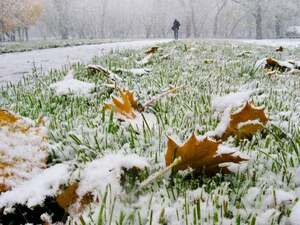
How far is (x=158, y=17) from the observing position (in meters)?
64.3

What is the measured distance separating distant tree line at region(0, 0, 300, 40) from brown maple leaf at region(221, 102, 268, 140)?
3842 centimetres

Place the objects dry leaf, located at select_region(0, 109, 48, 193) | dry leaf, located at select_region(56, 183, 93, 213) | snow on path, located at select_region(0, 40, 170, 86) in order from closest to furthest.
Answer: dry leaf, located at select_region(56, 183, 93, 213)
dry leaf, located at select_region(0, 109, 48, 193)
snow on path, located at select_region(0, 40, 170, 86)

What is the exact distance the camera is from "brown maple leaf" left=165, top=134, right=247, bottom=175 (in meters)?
1.17

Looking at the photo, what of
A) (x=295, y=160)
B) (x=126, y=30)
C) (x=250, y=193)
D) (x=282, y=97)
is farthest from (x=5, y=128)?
(x=126, y=30)

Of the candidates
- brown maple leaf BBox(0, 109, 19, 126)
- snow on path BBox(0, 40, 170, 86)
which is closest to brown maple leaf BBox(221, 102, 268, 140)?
brown maple leaf BBox(0, 109, 19, 126)

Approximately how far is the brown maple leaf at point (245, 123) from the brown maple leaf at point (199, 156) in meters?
0.31

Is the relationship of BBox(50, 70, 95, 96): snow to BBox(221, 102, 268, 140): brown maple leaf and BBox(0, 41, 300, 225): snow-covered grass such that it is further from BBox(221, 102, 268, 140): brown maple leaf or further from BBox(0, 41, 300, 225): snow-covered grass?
BBox(221, 102, 268, 140): brown maple leaf

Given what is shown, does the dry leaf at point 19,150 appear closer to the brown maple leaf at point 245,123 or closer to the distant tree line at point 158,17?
the brown maple leaf at point 245,123

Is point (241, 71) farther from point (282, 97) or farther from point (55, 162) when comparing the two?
point (55, 162)

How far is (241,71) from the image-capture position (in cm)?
387

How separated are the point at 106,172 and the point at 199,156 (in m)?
0.32

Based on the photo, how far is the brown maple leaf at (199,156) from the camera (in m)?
1.17

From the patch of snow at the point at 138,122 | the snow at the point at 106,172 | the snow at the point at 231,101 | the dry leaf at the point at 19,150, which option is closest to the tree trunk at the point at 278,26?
the snow at the point at 231,101

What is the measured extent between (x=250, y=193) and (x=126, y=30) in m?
72.4
